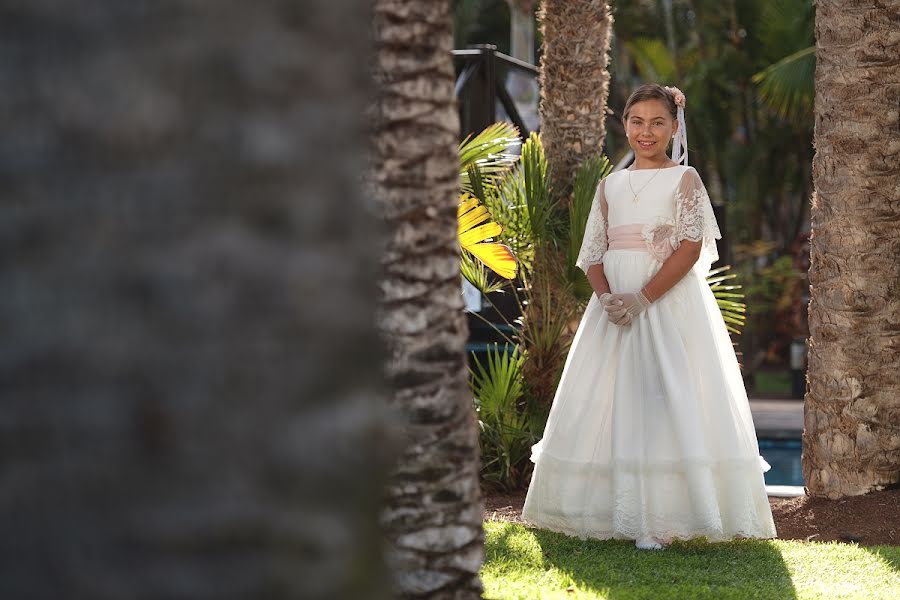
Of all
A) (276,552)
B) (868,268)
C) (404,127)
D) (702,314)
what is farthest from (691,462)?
(276,552)

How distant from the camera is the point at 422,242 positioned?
2.34 m

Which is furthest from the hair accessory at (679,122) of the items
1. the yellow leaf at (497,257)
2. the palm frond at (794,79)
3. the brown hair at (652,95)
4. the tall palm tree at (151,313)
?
the palm frond at (794,79)

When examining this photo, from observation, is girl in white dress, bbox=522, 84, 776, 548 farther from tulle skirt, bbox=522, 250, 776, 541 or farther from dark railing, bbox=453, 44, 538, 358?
dark railing, bbox=453, 44, 538, 358

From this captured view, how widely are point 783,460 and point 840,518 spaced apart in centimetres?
673

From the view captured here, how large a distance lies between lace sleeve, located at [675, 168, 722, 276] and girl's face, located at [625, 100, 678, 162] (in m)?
0.22

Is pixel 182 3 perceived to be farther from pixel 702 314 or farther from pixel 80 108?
pixel 702 314

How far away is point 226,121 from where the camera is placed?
1082 millimetres

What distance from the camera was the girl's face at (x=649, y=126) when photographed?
208 inches

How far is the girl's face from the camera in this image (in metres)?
5.28

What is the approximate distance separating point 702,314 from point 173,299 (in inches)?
170

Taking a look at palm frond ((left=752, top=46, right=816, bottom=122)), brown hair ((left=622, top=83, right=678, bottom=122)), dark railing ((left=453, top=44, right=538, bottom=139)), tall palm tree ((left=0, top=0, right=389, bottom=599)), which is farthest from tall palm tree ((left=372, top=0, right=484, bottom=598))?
palm frond ((left=752, top=46, right=816, bottom=122))

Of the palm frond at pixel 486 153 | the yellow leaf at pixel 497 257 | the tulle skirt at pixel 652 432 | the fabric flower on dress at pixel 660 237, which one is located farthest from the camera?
the palm frond at pixel 486 153

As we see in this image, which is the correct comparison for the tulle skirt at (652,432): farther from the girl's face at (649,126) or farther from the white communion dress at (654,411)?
the girl's face at (649,126)

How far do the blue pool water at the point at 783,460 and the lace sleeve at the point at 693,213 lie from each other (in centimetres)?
697
